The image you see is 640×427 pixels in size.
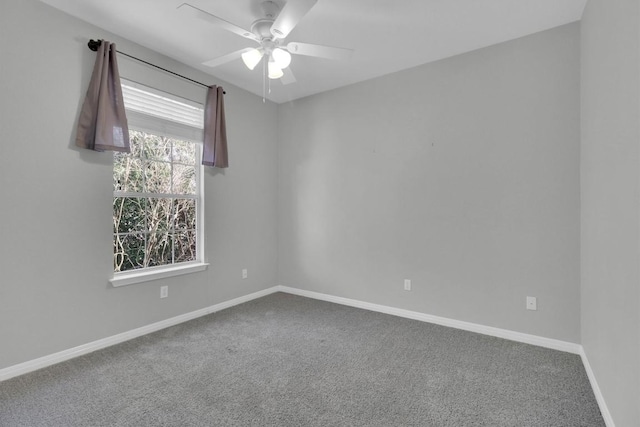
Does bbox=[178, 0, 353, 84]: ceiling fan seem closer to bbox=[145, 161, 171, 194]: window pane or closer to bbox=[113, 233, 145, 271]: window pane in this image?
bbox=[145, 161, 171, 194]: window pane

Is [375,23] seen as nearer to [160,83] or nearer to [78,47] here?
[160,83]

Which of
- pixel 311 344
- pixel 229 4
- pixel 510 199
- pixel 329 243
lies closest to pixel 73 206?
pixel 229 4

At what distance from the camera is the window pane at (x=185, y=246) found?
343 centimetres

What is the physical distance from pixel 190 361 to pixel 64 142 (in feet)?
6.35

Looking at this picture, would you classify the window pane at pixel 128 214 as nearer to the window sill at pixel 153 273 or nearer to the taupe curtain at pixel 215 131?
the window sill at pixel 153 273

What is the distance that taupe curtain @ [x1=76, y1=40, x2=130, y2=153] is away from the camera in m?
2.51

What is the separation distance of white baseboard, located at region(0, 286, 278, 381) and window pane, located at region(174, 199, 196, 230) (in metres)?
0.93

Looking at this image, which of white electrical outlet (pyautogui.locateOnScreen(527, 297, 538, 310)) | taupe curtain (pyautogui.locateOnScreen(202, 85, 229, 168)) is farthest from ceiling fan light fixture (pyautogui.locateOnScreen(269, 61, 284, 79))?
white electrical outlet (pyautogui.locateOnScreen(527, 297, 538, 310))

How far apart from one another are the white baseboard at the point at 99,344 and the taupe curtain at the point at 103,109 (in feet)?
5.21

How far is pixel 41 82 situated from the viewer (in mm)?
2334

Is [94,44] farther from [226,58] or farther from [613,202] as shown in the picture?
[613,202]

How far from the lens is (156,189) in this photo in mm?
3213

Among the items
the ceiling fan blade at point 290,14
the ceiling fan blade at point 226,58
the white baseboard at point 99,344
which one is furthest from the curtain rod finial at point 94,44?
the white baseboard at point 99,344

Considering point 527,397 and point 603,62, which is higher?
point 603,62
